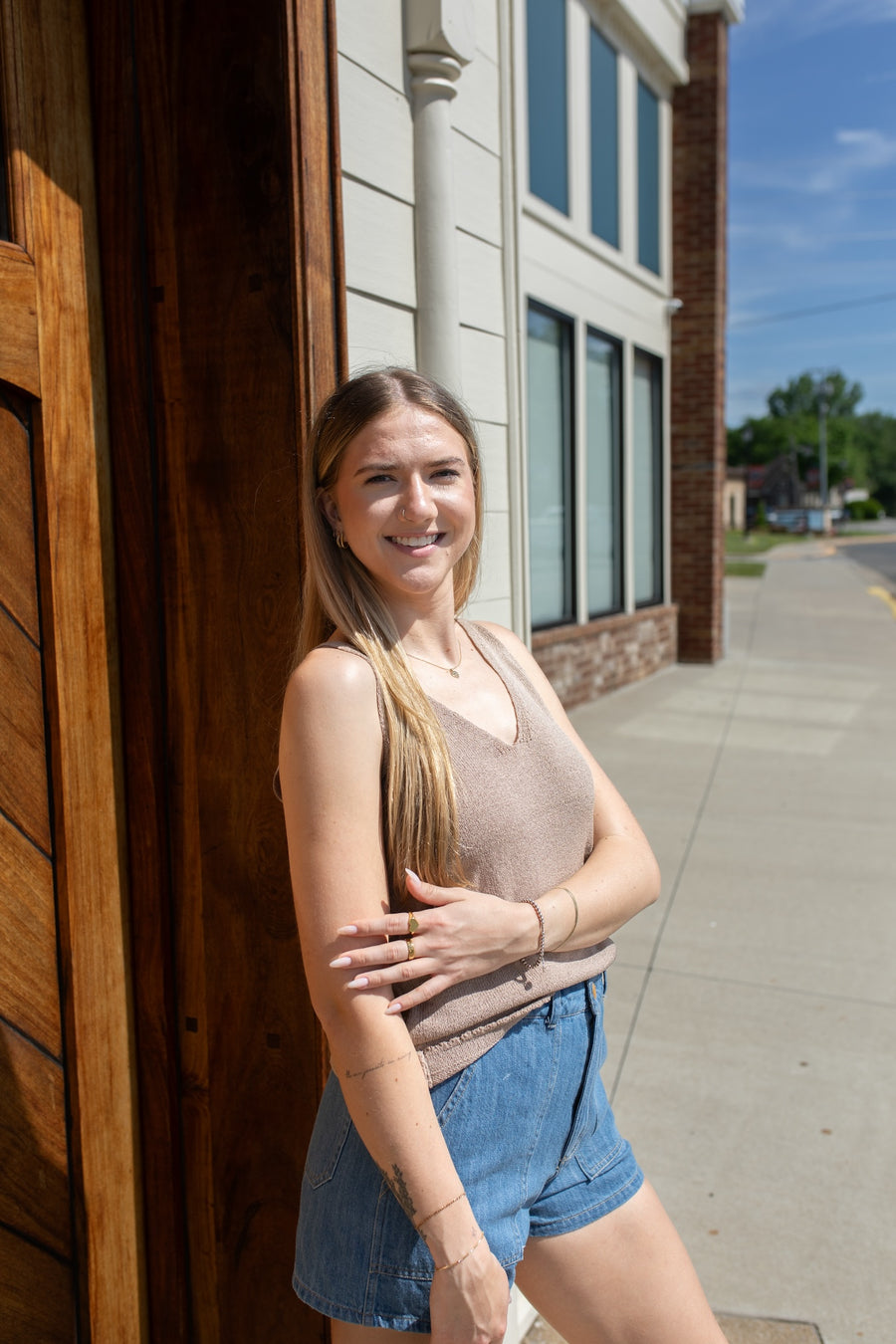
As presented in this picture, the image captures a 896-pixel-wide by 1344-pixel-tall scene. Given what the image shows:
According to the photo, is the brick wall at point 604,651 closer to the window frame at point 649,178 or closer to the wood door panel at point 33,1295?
the window frame at point 649,178

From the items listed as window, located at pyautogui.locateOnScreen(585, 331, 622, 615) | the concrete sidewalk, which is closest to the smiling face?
the concrete sidewalk

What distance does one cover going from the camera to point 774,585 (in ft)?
80.7

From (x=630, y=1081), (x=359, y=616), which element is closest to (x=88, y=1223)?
(x=359, y=616)

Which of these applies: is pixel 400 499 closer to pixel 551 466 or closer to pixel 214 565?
pixel 214 565

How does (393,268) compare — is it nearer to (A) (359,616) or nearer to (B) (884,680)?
(A) (359,616)

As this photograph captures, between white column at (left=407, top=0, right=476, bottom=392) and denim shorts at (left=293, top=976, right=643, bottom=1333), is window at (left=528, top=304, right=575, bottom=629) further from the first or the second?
denim shorts at (left=293, top=976, right=643, bottom=1333)

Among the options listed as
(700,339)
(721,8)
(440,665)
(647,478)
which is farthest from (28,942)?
(721,8)

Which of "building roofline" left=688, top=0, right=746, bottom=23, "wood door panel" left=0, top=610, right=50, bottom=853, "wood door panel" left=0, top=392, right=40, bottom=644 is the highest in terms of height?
"building roofline" left=688, top=0, right=746, bottom=23

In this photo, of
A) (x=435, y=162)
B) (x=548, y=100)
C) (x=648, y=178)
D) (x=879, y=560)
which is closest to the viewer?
(x=435, y=162)

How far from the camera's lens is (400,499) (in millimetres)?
1522

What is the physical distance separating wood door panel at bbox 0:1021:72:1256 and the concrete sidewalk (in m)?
1.64

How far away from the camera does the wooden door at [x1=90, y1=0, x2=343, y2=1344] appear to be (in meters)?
1.80

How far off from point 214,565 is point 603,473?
30.3ft

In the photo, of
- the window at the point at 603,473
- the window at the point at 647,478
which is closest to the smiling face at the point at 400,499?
the window at the point at 603,473
